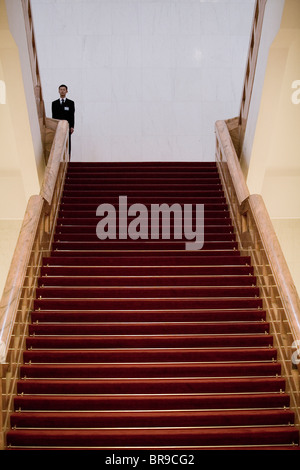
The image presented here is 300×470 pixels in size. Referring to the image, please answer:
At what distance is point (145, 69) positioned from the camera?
13.1 metres

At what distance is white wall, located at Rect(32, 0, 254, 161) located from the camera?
13000mm

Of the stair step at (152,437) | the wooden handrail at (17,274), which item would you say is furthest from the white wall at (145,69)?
the stair step at (152,437)

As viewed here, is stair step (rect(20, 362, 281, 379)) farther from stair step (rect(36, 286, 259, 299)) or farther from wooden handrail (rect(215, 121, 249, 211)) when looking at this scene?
wooden handrail (rect(215, 121, 249, 211))

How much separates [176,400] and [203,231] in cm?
328

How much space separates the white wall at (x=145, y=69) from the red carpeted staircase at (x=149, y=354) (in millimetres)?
5691

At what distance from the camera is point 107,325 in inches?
233

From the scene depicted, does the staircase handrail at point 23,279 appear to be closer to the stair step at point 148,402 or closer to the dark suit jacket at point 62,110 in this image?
the stair step at point 148,402

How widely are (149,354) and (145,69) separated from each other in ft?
29.8

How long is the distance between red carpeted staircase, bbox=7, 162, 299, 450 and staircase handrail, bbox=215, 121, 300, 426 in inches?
5.5

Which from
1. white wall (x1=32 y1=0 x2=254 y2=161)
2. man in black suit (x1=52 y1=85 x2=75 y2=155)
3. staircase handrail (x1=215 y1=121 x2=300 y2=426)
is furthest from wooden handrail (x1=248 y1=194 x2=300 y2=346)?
white wall (x1=32 y1=0 x2=254 y2=161)

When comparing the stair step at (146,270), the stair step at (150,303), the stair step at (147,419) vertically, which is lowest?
the stair step at (147,419)

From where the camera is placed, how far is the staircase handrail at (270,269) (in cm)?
512
